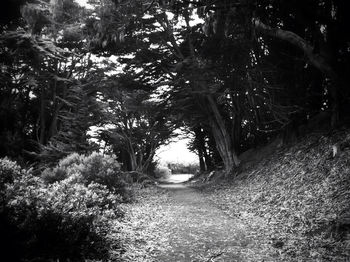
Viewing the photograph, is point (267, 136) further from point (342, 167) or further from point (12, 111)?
point (12, 111)

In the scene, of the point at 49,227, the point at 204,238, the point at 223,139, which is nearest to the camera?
the point at 49,227

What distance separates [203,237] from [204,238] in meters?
0.08

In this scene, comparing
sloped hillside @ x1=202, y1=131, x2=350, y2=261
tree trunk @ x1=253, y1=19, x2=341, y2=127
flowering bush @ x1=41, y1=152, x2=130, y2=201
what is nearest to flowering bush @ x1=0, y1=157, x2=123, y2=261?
sloped hillside @ x1=202, y1=131, x2=350, y2=261

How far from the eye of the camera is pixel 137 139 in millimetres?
22484

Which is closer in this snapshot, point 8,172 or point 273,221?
point 8,172

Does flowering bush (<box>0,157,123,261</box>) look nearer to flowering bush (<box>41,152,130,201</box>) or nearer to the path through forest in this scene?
the path through forest

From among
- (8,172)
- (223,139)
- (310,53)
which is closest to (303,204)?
(310,53)

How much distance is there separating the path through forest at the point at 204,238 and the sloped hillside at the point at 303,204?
35cm

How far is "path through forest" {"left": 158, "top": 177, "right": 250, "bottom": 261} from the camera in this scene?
501cm

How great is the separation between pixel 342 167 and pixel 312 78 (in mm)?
5030

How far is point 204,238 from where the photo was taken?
600cm

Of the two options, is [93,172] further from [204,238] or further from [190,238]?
[204,238]

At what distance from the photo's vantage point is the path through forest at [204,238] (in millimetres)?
5012

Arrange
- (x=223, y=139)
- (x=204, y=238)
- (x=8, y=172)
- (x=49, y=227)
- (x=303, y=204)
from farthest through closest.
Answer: (x=223, y=139) < (x=303, y=204) < (x=204, y=238) < (x=8, y=172) < (x=49, y=227)
